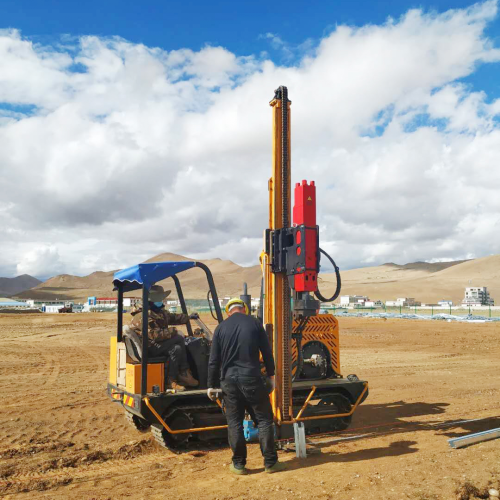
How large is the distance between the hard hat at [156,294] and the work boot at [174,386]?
3.66 ft

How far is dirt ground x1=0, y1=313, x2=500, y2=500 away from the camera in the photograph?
5.07 metres

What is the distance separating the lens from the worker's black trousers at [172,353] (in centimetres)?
697

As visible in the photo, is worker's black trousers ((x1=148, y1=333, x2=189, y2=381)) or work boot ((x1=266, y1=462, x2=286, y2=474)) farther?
worker's black trousers ((x1=148, y1=333, x2=189, y2=381))

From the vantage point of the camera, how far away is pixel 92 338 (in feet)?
89.8

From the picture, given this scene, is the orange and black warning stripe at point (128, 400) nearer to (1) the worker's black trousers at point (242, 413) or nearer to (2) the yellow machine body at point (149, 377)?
(2) the yellow machine body at point (149, 377)

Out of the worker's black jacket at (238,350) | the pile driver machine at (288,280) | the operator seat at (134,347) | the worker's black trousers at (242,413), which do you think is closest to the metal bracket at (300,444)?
the pile driver machine at (288,280)

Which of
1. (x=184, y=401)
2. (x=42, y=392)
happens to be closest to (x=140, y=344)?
(x=184, y=401)

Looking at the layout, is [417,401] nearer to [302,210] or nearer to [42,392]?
[302,210]

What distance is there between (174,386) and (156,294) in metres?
1.37

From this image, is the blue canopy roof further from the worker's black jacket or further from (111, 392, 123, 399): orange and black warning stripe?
(111, 392, 123, 399): orange and black warning stripe

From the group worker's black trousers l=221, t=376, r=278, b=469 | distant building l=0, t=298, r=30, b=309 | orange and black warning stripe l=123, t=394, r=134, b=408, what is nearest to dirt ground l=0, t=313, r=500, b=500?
worker's black trousers l=221, t=376, r=278, b=469

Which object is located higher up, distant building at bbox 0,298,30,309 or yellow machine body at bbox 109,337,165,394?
distant building at bbox 0,298,30,309

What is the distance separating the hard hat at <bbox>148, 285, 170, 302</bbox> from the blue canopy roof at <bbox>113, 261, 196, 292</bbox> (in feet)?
0.71

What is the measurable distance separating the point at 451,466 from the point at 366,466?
2.89 feet
